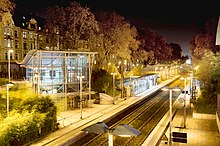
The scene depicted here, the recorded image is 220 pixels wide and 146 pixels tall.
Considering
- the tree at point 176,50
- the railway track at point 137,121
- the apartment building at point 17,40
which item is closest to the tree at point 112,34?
the railway track at point 137,121

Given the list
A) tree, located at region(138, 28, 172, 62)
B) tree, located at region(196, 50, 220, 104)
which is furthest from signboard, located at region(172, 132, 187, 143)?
tree, located at region(138, 28, 172, 62)

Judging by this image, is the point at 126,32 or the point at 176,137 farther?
the point at 126,32

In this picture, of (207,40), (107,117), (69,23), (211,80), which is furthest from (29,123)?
(207,40)

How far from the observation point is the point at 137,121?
85.1ft

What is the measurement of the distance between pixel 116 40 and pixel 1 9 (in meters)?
26.6

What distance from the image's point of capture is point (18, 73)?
183 feet

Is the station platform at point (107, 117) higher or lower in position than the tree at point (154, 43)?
lower

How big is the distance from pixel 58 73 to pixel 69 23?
464 inches

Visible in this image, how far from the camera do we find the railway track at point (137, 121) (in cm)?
1961

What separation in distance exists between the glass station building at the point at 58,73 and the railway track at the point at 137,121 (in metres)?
5.59

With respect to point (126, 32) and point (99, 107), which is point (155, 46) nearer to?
point (126, 32)

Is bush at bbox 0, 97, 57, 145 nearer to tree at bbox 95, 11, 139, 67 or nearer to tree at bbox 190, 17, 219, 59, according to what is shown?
tree at bbox 95, 11, 139, 67

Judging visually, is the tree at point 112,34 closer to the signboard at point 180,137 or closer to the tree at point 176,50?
the signboard at point 180,137

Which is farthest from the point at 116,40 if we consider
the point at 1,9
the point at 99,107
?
the point at 1,9
